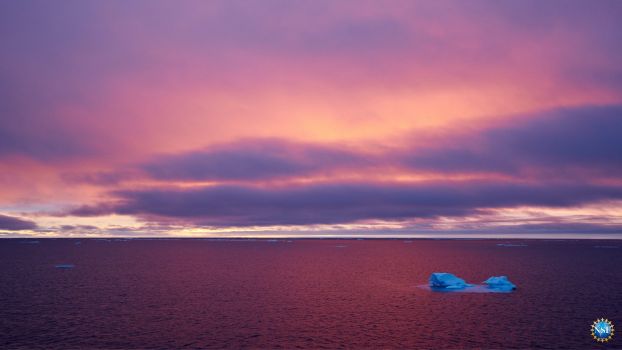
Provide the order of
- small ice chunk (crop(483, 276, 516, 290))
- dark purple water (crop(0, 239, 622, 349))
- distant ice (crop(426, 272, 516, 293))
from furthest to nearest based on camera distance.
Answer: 1. small ice chunk (crop(483, 276, 516, 290))
2. distant ice (crop(426, 272, 516, 293))
3. dark purple water (crop(0, 239, 622, 349))

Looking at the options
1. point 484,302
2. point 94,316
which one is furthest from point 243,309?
point 484,302

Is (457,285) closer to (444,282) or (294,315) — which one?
(444,282)

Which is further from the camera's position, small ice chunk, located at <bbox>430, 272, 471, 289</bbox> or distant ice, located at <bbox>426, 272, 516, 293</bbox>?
small ice chunk, located at <bbox>430, 272, 471, 289</bbox>

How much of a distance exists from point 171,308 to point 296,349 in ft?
69.5

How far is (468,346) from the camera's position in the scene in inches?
1312
